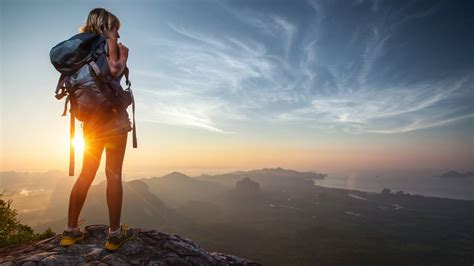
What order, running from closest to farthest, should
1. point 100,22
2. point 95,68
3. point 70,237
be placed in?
point 95,68
point 100,22
point 70,237

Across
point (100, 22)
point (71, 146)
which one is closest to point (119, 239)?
→ point (71, 146)

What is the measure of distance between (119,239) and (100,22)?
3990 millimetres

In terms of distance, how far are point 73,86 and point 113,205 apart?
7.13ft

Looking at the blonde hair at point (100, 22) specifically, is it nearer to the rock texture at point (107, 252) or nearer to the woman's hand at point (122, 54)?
the woman's hand at point (122, 54)

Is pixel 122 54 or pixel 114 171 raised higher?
pixel 122 54

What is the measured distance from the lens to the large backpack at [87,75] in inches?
161

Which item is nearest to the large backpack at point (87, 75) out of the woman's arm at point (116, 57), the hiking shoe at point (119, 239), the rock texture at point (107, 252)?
the woman's arm at point (116, 57)

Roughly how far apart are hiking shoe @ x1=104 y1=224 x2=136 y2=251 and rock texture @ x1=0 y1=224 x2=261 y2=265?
10 cm

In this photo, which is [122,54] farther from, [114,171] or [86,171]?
[86,171]

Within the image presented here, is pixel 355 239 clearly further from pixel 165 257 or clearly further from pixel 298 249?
pixel 165 257

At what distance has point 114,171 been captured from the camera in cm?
462

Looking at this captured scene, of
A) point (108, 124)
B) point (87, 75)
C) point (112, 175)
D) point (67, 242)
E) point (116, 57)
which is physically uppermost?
point (116, 57)

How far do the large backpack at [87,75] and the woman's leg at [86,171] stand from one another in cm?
46

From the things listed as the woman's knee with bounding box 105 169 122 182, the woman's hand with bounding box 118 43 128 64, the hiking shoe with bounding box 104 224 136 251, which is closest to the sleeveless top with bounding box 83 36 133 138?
the woman's hand with bounding box 118 43 128 64
